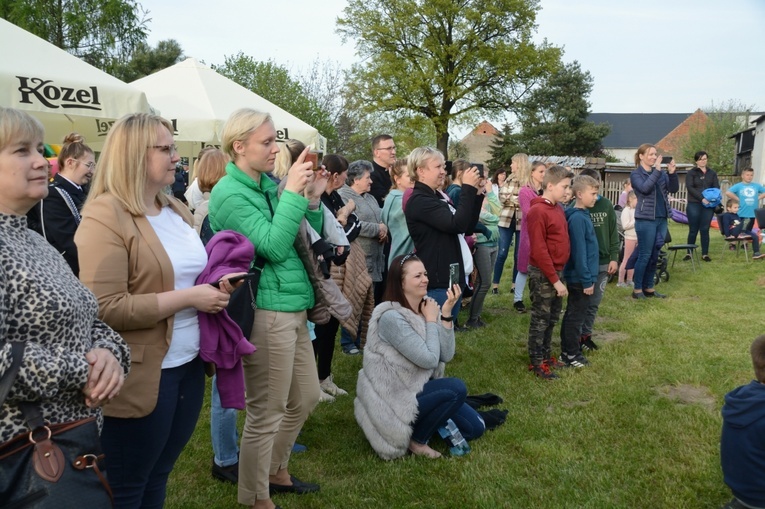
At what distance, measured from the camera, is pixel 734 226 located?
13531mm

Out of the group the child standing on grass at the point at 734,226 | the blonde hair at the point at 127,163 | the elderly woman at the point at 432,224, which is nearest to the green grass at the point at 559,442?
the elderly woman at the point at 432,224

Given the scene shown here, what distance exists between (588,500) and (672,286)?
7.83m

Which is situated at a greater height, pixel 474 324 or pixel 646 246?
pixel 646 246

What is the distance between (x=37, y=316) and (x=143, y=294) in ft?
1.89

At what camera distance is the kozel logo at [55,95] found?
550 centimetres

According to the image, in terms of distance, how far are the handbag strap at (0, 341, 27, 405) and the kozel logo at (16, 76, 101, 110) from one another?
15.6ft

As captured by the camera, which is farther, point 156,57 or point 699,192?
point 156,57

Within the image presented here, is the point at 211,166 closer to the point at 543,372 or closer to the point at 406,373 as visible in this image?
the point at 406,373

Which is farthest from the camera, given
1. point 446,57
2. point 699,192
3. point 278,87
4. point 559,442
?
point 446,57

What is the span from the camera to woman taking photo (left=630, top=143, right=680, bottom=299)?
8680 mm

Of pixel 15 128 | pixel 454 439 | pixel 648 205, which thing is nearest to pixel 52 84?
pixel 15 128

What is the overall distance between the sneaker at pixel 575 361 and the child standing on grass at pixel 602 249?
0.54m

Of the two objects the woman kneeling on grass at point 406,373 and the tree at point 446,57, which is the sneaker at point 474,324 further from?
the tree at point 446,57

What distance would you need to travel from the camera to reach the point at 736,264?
40.4 feet
